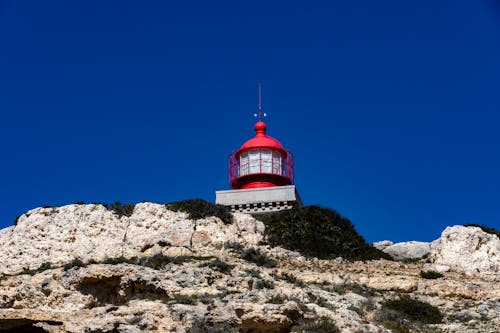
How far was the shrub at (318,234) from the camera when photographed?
111ft

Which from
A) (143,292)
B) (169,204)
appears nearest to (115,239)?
(169,204)

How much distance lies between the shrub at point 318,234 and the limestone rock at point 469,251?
83.3 inches

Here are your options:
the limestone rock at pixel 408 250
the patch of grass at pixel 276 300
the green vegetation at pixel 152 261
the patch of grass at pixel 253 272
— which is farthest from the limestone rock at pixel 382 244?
the patch of grass at pixel 276 300

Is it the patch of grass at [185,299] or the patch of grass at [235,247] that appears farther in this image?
the patch of grass at [235,247]

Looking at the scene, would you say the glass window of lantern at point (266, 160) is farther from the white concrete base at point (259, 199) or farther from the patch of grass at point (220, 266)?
the patch of grass at point (220, 266)

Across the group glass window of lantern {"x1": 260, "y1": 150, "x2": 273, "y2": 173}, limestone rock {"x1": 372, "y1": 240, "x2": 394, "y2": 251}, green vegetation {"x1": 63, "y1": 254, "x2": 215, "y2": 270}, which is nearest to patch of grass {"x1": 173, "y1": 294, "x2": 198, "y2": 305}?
green vegetation {"x1": 63, "y1": 254, "x2": 215, "y2": 270}

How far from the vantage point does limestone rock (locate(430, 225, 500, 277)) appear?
3381 centimetres

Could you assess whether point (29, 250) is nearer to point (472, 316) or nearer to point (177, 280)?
point (177, 280)

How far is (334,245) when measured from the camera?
3425 cm

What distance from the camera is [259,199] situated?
3869cm

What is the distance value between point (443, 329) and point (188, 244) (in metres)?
9.26

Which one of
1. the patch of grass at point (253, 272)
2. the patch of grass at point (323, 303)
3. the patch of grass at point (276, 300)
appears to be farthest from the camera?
the patch of grass at point (253, 272)

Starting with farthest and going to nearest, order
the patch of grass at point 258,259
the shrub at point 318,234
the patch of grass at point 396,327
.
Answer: the shrub at point 318,234
the patch of grass at point 258,259
the patch of grass at point 396,327

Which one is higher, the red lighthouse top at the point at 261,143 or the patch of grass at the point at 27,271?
the red lighthouse top at the point at 261,143
